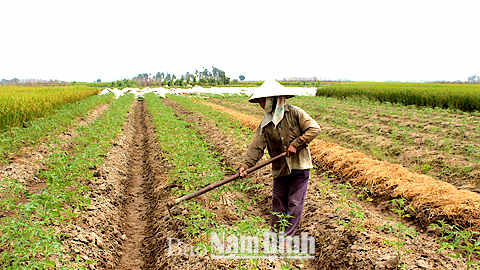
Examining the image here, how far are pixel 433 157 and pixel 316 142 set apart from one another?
2.60 metres

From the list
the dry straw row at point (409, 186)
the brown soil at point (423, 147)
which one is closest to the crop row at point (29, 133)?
the dry straw row at point (409, 186)

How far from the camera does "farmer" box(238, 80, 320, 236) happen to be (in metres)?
3.42

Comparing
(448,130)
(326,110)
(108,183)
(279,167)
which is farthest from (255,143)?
(326,110)

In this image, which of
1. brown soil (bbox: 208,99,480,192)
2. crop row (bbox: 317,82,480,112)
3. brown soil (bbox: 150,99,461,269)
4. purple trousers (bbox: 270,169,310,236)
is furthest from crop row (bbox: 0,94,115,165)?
crop row (bbox: 317,82,480,112)

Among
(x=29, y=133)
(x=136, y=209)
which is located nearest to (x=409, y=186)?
(x=136, y=209)

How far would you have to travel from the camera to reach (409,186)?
4.71m

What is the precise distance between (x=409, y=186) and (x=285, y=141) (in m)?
2.51

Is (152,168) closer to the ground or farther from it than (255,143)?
closer to the ground

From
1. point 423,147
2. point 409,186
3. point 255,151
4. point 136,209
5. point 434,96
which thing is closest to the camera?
point 255,151

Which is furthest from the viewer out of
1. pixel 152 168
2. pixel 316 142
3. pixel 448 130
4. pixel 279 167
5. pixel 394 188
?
pixel 448 130

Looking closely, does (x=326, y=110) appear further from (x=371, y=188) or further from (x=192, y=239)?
(x=192, y=239)

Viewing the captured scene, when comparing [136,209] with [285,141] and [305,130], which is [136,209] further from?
[305,130]

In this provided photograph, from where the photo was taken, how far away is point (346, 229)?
12.2 feet

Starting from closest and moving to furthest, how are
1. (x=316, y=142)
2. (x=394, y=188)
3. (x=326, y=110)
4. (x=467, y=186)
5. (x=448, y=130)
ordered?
(x=394, y=188), (x=467, y=186), (x=316, y=142), (x=448, y=130), (x=326, y=110)
